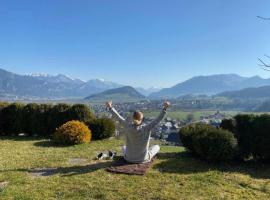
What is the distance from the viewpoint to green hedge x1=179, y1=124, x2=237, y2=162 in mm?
14250

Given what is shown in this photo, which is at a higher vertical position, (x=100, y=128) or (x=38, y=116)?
(x=38, y=116)

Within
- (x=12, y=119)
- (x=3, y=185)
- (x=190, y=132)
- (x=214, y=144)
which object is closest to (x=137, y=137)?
(x=214, y=144)

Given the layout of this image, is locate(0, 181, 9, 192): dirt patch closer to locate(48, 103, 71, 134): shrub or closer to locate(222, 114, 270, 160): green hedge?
locate(222, 114, 270, 160): green hedge

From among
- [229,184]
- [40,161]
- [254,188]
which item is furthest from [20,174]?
[254,188]

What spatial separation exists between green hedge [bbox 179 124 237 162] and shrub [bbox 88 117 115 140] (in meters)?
7.65

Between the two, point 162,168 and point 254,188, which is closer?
point 254,188

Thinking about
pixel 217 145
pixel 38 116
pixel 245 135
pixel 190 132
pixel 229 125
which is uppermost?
pixel 38 116

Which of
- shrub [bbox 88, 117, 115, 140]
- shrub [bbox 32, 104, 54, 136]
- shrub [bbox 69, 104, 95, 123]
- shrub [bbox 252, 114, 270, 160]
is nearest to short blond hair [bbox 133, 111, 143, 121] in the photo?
shrub [bbox 252, 114, 270, 160]

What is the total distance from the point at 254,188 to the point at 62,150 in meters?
9.04

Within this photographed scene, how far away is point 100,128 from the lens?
2181cm

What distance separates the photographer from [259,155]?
15195 mm

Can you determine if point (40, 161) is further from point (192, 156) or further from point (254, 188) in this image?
point (254, 188)

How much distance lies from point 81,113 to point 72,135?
4.13 meters

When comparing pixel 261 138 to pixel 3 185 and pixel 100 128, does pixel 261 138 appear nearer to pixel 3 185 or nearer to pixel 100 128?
pixel 3 185
